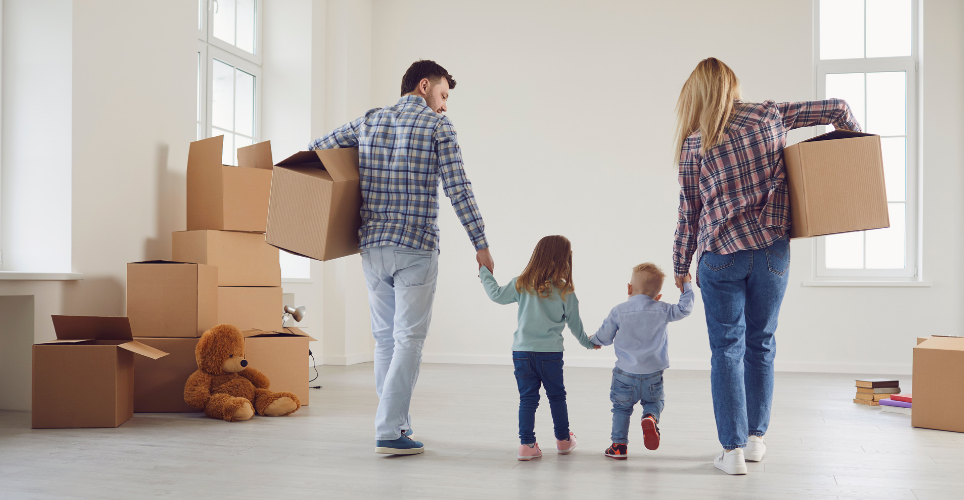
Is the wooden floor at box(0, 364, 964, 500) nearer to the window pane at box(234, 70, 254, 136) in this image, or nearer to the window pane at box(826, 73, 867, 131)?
the window pane at box(234, 70, 254, 136)

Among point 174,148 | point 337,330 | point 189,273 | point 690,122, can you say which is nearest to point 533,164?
point 337,330

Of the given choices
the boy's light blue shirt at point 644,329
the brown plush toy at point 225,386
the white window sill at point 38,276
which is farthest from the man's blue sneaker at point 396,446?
the white window sill at point 38,276

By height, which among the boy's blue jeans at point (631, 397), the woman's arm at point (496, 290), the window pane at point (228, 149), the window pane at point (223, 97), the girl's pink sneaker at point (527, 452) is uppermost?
the window pane at point (223, 97)

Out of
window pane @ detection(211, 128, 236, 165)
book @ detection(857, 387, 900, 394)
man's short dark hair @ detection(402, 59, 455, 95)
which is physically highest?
window pane @ detection(211, 128, 236, 165)

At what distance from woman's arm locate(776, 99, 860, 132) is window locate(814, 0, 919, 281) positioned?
9.96ft

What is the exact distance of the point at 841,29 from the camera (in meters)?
4.71

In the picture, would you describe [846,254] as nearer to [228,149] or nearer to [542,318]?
[542,318]

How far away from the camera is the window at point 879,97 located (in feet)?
15.0

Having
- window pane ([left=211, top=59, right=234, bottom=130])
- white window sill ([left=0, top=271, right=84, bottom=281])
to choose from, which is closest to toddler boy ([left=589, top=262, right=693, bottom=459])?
white window sill ([left=0, top=271, right=84, bottom=281])

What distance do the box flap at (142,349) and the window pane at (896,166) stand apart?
4273 millimetres

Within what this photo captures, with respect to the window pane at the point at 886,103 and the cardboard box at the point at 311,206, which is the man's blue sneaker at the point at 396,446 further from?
the window pane at the point at 886,103

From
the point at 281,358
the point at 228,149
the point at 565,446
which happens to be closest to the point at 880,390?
the point at 565,446

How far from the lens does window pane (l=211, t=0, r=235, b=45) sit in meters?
4.30

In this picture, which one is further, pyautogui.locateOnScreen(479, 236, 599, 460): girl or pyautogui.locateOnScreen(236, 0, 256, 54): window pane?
pyautogui.locateOnScreen(236, 0, 256, 54): window pane
